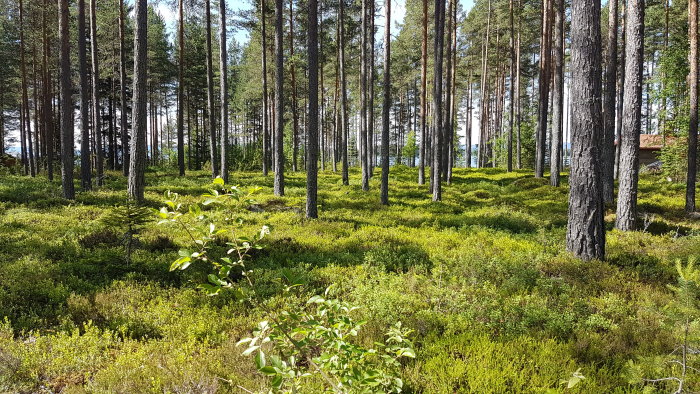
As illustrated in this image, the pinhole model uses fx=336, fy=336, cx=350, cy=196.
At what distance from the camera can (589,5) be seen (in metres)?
6.68

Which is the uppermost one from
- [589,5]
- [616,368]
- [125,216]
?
[589,5]

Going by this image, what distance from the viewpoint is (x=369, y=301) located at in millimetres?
5156

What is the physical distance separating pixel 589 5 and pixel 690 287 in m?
6.67

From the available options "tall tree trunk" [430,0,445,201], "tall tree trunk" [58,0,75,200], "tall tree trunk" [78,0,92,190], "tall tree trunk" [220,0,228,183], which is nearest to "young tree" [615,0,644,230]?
"tall tree trunk" [430,0,445,201]

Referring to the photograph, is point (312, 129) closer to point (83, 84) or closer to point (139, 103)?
point (139, 103)

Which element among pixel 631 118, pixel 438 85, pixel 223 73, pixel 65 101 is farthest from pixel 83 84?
pixel 631 118

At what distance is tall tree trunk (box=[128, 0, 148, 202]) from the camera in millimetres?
10102

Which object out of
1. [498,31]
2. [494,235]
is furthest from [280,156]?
[498,31]

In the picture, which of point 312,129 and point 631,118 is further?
point 312,129

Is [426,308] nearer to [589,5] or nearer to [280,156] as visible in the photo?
[589,5]

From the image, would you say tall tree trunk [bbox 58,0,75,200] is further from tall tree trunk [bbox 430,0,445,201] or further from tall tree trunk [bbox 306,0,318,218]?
tall tree trunk [bbox 430,0,445,201]

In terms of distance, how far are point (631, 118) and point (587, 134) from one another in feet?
13.6

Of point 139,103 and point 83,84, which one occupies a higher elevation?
point 83,84

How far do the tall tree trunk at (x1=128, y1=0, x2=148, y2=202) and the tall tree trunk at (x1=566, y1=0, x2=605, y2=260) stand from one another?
11.4 meters
